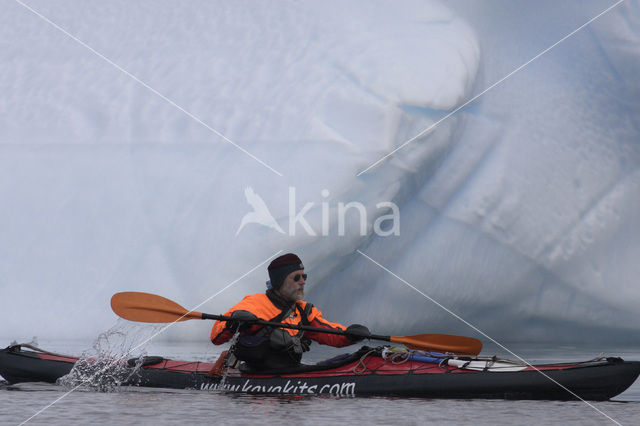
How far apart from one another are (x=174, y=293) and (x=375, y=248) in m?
2.55

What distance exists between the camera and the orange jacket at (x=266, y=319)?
513cm

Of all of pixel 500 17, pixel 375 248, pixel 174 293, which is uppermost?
pixel 500 17

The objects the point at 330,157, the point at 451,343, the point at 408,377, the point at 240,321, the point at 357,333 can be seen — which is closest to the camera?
the point at 408,377

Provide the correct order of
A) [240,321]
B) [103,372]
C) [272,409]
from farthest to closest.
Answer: [103,372] → [240,321] → [272,409]

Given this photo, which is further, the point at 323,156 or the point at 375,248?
the point at 375,248

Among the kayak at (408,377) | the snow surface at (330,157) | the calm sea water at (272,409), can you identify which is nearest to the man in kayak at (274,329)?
the kayak at (408,377)

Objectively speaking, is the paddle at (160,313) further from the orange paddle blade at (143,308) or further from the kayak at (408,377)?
the kayak at (408,377)

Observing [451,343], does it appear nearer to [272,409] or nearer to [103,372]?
[272,409]

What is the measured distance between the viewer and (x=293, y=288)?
5258 millimetres

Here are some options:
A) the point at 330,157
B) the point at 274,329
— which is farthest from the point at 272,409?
the point at 330,157

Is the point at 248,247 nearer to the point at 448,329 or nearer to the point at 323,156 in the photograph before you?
the point at 323,156

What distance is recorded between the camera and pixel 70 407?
412cm

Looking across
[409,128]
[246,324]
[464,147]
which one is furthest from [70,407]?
[464,147]

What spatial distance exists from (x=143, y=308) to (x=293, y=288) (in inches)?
45.8
